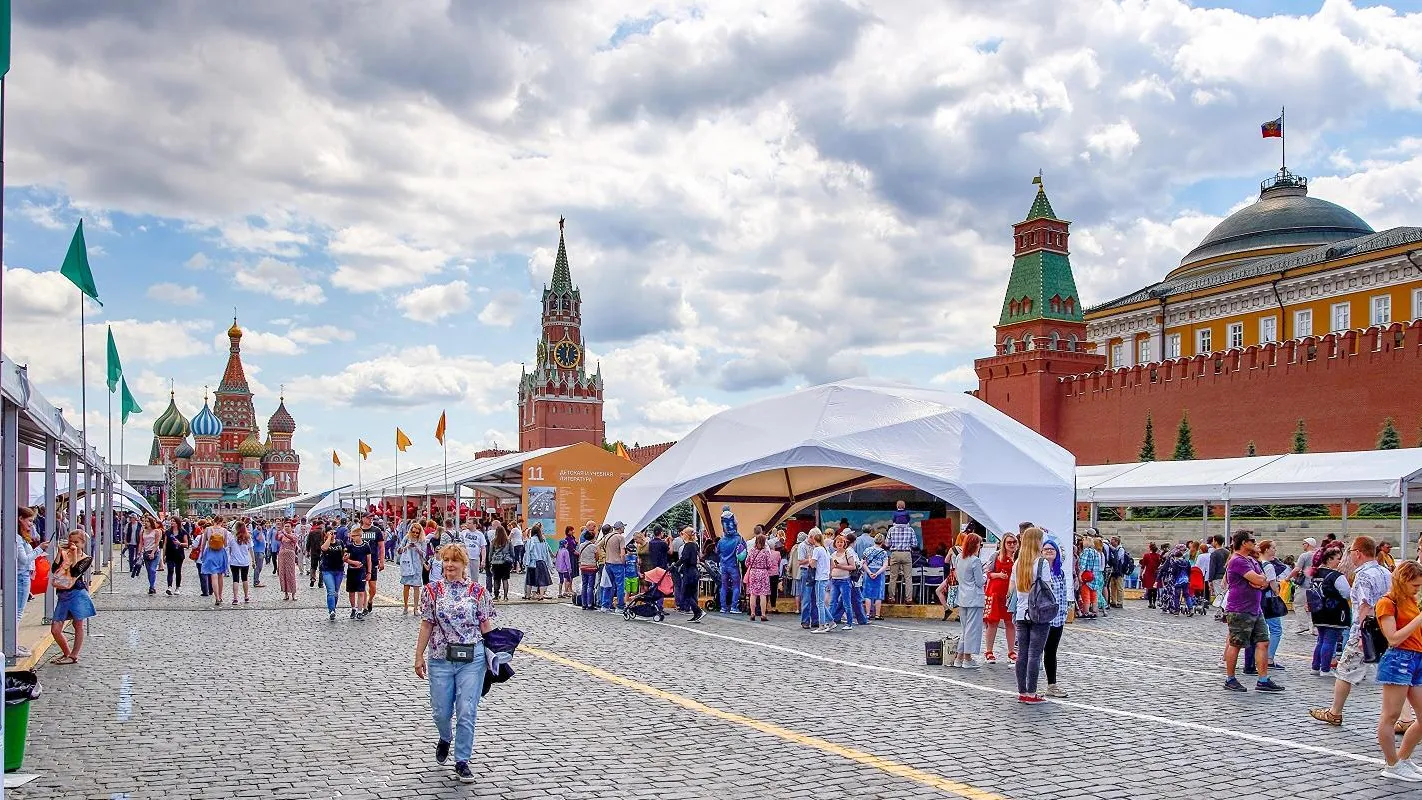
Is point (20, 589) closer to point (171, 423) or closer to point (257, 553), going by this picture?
point (257, 553)

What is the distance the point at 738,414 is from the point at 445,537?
19.0 ft

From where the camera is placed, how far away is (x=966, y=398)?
2192 centimetres

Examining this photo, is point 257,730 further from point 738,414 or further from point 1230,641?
point 738,414

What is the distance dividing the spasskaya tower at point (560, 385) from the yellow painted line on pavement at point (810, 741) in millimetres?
96643

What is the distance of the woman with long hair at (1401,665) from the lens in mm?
7125

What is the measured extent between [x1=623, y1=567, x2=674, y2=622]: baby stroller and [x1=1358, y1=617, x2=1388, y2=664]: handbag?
32.9 ft

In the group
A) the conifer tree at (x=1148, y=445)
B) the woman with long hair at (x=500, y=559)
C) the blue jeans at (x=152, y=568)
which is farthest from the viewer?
the conifer tree at (x=1148, y=445)

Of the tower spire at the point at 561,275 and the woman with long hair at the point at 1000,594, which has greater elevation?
the tower spire at the point at 561,275

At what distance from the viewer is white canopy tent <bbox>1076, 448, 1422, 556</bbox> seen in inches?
813

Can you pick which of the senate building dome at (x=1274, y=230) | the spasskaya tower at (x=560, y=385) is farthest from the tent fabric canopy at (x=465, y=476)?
the spasskaya tower at (x=560, y=385)

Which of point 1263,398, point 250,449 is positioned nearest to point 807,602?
point 1263,398

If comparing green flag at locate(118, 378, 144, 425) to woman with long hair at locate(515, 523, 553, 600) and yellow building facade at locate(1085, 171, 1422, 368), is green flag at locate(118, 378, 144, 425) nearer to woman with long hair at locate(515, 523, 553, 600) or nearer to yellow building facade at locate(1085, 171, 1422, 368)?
woman with long hair at locate(515, 523, 553, 600)

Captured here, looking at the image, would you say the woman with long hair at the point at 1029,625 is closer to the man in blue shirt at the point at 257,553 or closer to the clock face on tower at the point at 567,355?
the man in blue shirt at the point at 257,553

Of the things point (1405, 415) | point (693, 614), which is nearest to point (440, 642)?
point (693, 614)
